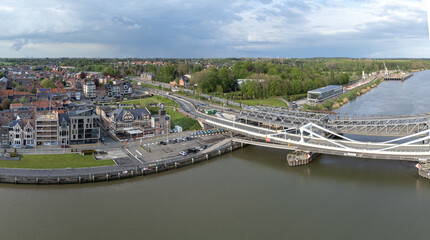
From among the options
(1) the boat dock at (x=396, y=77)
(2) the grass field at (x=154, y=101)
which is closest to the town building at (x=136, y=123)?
(2) the grass field at (x=154, y=101)

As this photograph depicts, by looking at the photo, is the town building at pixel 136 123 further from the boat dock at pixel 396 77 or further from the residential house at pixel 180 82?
the boat dock at pixel 396 77

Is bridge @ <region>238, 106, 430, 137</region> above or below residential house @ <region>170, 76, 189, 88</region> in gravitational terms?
below

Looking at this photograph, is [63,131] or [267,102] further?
[267,102]

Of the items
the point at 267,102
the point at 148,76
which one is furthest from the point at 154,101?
the point at 148,76

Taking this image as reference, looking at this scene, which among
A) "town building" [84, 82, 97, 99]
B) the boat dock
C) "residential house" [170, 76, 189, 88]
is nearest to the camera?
"town building" [84, 82, 97, 99]

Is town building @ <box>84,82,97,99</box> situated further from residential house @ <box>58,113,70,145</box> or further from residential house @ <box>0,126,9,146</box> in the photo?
residential house @ <box>58,113,70,145</box>

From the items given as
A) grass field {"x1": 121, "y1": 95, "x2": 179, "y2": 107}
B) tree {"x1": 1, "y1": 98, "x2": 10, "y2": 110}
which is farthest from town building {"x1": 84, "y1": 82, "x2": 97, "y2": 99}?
tree {"x1": 1, "y1": 98, "x2": 10, "y2": 110}

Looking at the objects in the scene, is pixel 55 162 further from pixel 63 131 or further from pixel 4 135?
pixel 4 135

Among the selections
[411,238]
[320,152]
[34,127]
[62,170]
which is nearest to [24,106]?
[34,127]
